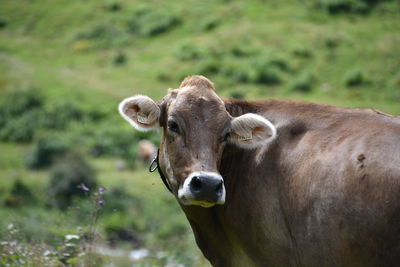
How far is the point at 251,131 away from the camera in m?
6.71

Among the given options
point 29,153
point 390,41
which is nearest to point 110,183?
point 29,153

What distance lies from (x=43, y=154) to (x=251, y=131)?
2580 cm

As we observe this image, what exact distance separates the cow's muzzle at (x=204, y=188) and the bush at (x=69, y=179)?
2015 centimetres

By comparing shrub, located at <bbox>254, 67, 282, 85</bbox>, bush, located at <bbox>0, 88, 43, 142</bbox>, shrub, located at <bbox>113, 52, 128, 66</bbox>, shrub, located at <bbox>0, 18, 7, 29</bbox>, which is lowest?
shrub, located at <bbox>0, 18, 7, 29</bbox>

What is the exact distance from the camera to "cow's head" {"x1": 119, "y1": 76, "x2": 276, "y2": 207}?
20.6 ft

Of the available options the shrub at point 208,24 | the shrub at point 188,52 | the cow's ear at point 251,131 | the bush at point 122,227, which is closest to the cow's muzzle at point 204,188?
the cow's ear at point 251,131

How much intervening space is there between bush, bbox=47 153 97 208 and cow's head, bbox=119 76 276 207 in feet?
63.3

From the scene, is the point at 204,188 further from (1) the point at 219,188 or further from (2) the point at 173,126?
(2) the point at 173,126

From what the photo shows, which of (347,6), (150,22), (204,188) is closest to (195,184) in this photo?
(204,188)

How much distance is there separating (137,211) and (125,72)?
15525mm

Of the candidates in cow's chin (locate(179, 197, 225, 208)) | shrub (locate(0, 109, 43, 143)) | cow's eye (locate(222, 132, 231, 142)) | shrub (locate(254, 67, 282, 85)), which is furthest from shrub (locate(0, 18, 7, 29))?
cow's chin (locate(179, 197, 225, 208))

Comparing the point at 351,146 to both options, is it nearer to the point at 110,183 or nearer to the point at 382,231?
the point at 382,231

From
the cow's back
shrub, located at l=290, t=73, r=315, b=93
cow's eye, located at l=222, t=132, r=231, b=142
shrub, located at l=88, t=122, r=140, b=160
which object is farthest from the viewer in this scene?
shrub, located at l=290, t=73, r=315, b=93

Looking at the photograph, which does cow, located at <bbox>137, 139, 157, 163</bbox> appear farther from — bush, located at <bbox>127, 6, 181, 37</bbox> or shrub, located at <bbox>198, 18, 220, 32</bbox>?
bush, located at <bbox>127, 6, 181, 37</bbox>
